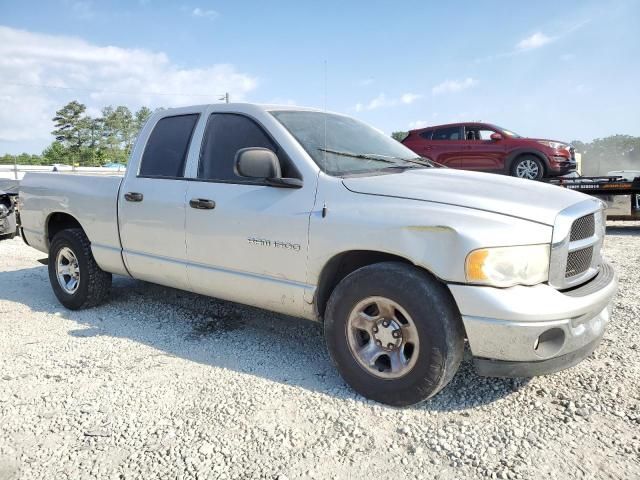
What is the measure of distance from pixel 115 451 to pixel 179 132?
256 cm

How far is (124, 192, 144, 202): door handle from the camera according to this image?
420 cm

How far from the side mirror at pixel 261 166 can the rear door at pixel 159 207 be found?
33.8 inches

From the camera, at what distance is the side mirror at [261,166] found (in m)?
3.23

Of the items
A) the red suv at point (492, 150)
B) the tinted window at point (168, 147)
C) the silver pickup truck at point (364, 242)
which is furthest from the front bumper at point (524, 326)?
the red suv at point (492, 150)

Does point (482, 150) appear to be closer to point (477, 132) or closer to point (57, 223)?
point (477, 132)

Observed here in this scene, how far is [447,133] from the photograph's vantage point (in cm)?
1202

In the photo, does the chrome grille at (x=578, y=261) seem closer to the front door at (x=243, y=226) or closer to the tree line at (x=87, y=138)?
the front door at (x=243, y=226)


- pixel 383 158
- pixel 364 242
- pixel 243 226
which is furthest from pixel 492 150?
pixel 364 242

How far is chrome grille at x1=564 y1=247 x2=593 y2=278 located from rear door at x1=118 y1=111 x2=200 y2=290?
2666 millimetres

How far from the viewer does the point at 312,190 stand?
3.23 metres

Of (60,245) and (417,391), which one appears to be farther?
(60,245)

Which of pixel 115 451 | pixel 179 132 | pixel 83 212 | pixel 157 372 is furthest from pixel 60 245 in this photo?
pixel 115 451

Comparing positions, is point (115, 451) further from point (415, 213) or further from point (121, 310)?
point (121, 310)

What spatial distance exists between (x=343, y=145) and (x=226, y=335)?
1.82 m
